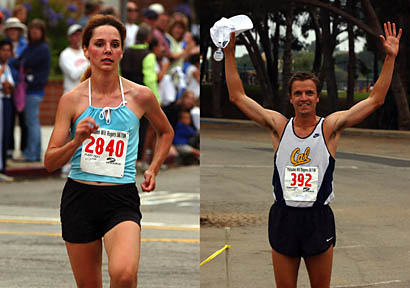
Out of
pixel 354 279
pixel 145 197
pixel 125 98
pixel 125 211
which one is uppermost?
pixel 125 98

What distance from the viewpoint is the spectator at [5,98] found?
14.5 m

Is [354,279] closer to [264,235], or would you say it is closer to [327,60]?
[264,235]

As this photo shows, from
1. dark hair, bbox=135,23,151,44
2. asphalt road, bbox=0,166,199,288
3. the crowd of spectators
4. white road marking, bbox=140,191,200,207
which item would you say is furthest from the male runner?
dark hair, bbox=135,23,151,44

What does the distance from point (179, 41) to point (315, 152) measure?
40.1 feet

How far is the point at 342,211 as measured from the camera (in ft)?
19.7

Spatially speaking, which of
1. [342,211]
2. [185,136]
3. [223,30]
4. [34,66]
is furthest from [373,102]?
[185,136]

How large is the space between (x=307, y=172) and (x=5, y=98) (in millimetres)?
10176

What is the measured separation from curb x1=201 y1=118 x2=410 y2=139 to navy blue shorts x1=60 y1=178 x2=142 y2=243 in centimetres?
144

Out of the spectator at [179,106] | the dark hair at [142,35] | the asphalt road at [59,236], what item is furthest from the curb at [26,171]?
the dark hair at [142,35]

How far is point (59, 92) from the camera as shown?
71.1ft

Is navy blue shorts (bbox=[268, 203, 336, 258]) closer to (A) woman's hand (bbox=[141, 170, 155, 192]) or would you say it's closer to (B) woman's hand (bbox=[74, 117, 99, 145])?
(A) woman's hand (bbox=[141, 170, 155, 192])

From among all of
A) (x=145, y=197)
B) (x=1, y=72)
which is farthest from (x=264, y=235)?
(x=1, y=72)

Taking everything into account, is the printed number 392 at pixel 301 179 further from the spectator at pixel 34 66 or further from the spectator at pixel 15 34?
the spectator at pixel 15 34

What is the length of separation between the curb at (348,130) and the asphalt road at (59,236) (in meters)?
1.79
